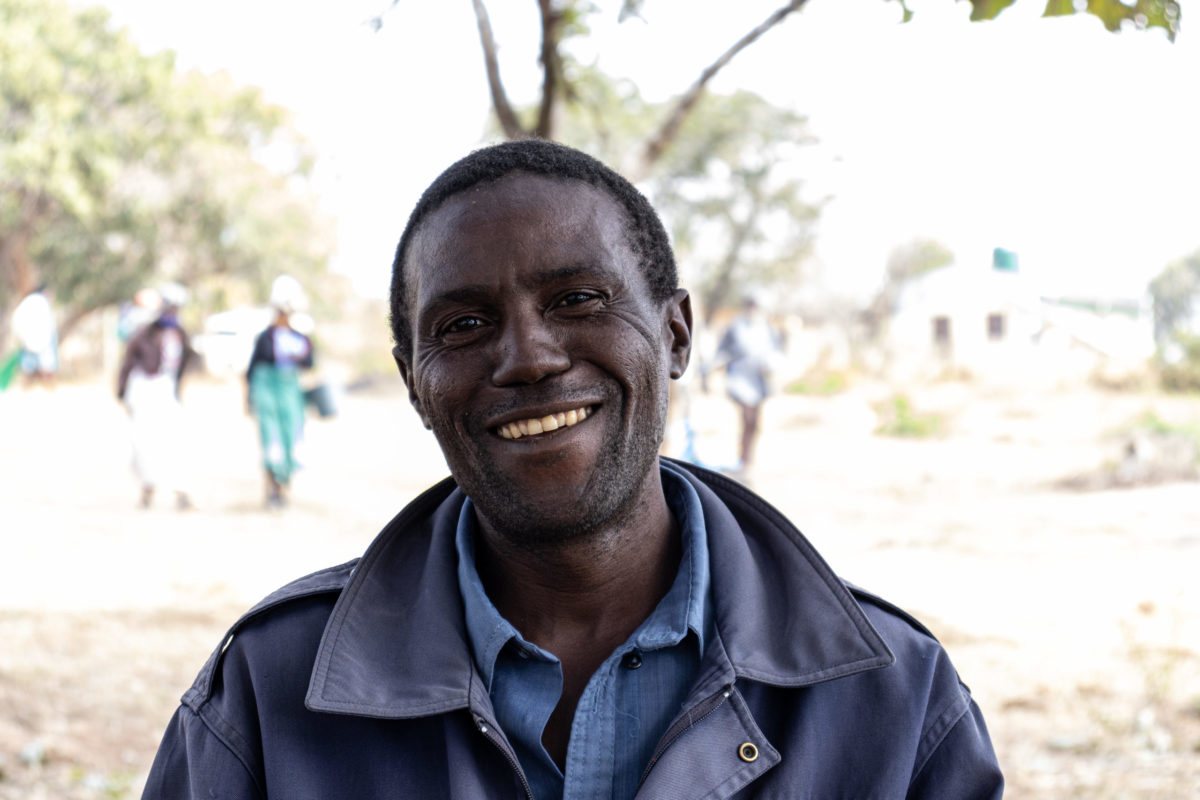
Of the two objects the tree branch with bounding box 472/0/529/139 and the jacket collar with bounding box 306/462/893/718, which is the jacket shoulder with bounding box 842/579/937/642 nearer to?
the jacket collar with bounding box 306/462/893/718

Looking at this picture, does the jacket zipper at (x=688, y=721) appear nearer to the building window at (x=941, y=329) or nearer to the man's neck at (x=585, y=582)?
the man's neck at (x=585, y=582)

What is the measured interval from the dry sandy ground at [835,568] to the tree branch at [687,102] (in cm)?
282

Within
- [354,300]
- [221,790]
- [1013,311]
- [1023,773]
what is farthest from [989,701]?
[354,300]

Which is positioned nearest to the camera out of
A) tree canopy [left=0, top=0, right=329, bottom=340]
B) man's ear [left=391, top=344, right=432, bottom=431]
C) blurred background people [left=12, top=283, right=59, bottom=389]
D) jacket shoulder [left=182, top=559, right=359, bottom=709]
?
jacket shoulder [left=182, top=559, right=359, bottom=709]

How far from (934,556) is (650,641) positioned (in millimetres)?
6594

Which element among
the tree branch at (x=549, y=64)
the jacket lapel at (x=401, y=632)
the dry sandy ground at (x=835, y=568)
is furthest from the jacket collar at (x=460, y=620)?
the tree branch at (x=549, y=64)

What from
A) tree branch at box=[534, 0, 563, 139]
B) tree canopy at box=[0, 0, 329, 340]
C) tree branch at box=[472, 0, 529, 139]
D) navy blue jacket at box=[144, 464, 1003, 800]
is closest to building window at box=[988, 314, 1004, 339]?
tree canopy at box=[0, 0, 329, 340]

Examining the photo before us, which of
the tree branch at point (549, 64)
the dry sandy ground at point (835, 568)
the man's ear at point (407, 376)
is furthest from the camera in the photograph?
the tree branch at point (549, 64)

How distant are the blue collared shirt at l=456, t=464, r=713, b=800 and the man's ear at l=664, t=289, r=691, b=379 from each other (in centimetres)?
35

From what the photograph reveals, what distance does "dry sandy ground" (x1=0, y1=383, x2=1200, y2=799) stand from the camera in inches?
165

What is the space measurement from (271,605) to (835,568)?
20.2ft

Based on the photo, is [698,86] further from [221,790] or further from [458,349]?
[221,790]

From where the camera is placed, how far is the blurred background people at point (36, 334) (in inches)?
672

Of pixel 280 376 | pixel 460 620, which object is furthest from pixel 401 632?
pixel 280 376
